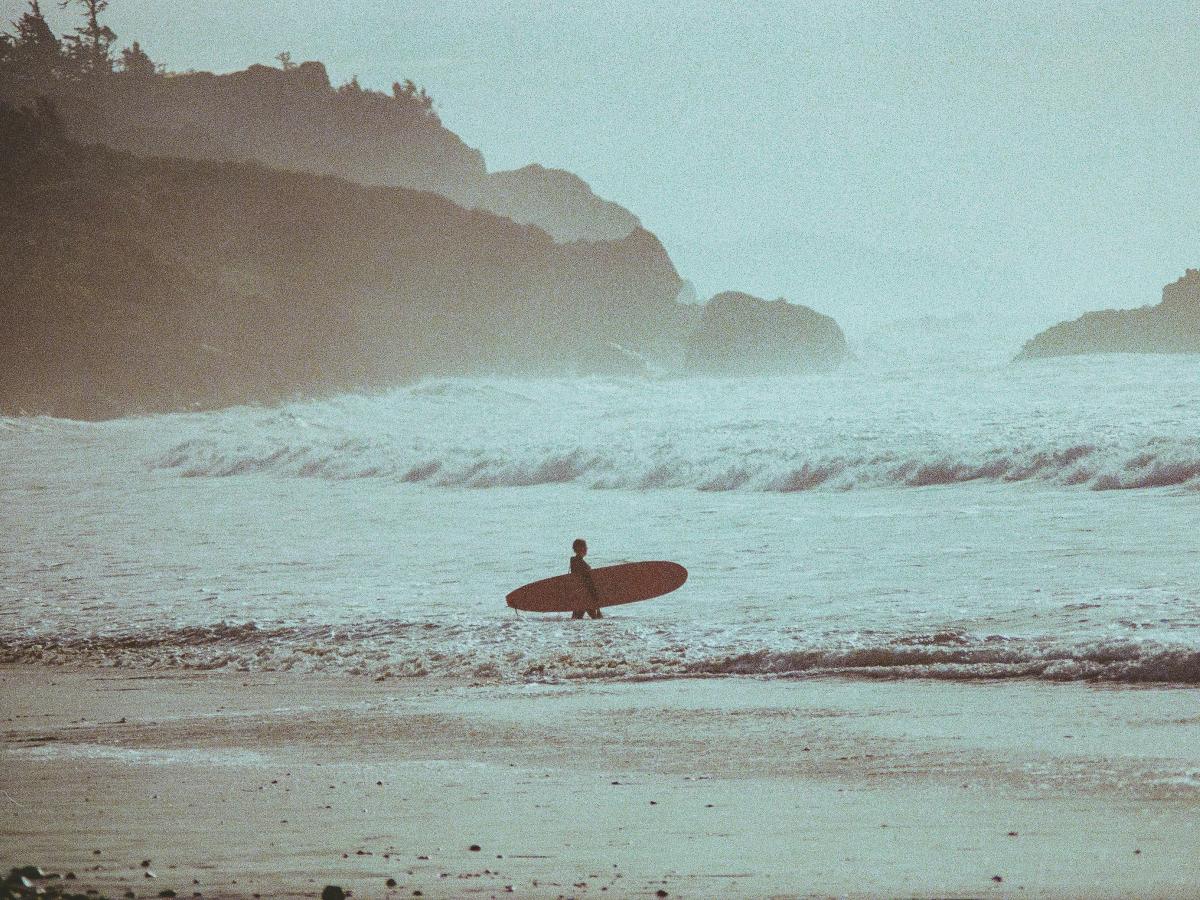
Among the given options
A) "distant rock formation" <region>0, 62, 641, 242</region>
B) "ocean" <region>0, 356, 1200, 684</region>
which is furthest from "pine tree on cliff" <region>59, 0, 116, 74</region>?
"ocean" <region>0, 356, 1200, 684</region>

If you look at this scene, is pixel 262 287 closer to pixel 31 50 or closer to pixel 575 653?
pixel 31 50

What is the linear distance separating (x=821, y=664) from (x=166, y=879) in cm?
473

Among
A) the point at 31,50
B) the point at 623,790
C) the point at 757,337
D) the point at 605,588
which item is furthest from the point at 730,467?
the point at 31,50

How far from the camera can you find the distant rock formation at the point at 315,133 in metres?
73.7

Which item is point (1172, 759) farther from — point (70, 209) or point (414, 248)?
point (414, 248)

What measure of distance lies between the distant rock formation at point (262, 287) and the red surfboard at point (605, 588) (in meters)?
44.6

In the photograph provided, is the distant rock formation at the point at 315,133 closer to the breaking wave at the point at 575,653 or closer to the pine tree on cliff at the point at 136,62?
the pine tree on cliff at the point at 136,62

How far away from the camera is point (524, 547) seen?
46.6 ft

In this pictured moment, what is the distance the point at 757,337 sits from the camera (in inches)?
2532

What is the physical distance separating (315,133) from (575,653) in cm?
8404

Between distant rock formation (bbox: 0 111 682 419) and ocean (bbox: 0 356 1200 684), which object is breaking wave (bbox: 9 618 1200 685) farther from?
distant rock formation (bbox: 0 111 682 419)

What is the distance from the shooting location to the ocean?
8.12 m

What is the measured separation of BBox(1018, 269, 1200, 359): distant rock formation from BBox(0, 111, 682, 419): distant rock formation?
30485 millimetres

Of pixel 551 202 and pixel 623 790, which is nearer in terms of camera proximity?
pixel 623 790
